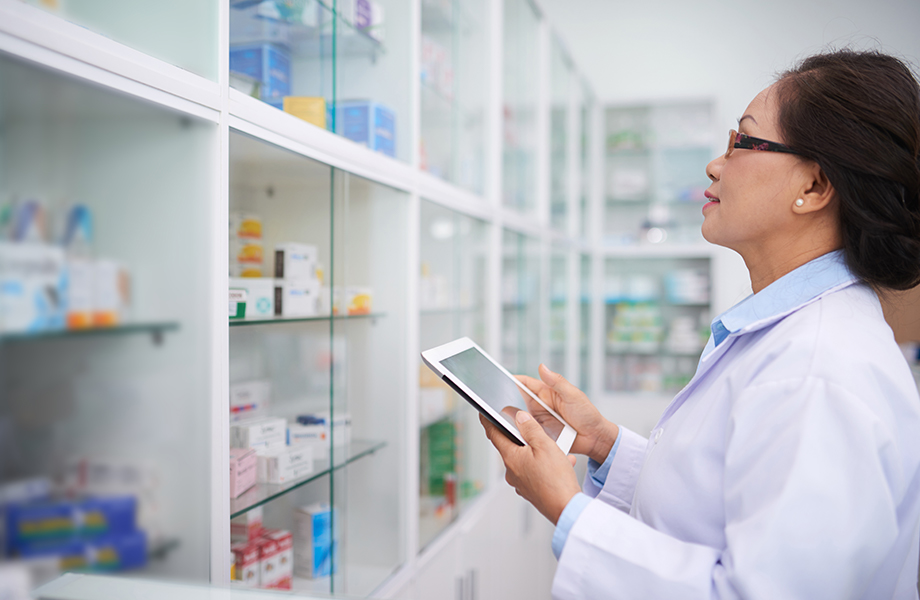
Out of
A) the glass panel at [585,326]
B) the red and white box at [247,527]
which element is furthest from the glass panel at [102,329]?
the glass panel at [585,326]

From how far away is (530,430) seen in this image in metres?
1.03

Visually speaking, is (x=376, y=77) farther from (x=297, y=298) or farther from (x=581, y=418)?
(x=581, y=418)

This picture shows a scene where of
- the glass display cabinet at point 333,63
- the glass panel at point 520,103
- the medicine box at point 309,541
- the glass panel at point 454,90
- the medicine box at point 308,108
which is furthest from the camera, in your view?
the glass panel at point 520,103

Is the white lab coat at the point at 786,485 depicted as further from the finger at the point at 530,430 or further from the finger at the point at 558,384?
the finger at the point at 558,384

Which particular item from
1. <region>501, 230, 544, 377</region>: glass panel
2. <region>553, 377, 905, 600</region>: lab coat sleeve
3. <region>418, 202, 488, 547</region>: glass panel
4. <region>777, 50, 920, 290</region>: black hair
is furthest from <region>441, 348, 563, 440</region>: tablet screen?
<region>501, 230, 544, 377</region>: glass panel

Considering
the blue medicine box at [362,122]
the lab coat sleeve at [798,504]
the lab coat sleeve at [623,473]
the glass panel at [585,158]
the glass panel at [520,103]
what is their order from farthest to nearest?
1. the glass panel at [585,158]
2. the glass panel at [520,103]
3. the blue medicine box at [362,122]
4. the lab coat sleeve at [623,473]
5. the lab coat sleeve at [798,504]

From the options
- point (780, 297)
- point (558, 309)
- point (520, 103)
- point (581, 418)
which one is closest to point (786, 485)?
point (780, 297)

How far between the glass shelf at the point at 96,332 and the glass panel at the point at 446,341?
1187 millimetres

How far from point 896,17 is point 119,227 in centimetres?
595

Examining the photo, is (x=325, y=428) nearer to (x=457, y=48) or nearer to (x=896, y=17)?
(x=457, y=48)

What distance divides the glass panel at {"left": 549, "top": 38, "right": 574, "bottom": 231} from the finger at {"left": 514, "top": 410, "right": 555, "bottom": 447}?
2.95 meters

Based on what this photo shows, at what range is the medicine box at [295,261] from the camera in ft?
5.03

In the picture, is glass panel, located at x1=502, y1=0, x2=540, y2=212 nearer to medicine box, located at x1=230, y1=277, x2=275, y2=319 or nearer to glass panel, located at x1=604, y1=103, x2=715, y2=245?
medicine box, located at x1=230, y1=277, x2=275, y2=319

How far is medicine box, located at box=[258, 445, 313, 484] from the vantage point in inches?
57.2
